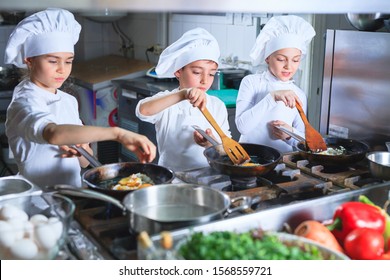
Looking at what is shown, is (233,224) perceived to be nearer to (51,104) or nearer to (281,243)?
(281,243)

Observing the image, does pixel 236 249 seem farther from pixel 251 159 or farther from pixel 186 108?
pixel 186 108

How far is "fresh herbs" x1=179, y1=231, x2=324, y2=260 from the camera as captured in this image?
0.83 m

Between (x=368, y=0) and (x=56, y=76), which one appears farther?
(x=56, y=76)

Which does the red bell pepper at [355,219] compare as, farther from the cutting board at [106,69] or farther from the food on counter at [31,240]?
the cutting board at [106,69]

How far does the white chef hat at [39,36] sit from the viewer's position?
1545 mm

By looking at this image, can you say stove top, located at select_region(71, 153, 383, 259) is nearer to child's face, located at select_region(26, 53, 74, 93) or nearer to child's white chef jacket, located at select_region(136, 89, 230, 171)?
child's white chef jacket, located at select_region(136, 89, 230, 171)

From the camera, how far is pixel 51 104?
1616 mm

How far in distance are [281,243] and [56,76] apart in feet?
3.21

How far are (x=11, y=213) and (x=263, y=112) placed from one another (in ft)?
4.05

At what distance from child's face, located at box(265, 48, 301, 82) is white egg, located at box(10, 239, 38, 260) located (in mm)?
1403

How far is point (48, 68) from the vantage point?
1567 millimetres

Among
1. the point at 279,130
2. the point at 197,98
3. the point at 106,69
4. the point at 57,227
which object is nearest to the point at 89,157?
the point at 197,98

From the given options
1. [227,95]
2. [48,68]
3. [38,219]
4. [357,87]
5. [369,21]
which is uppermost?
[369,21]
